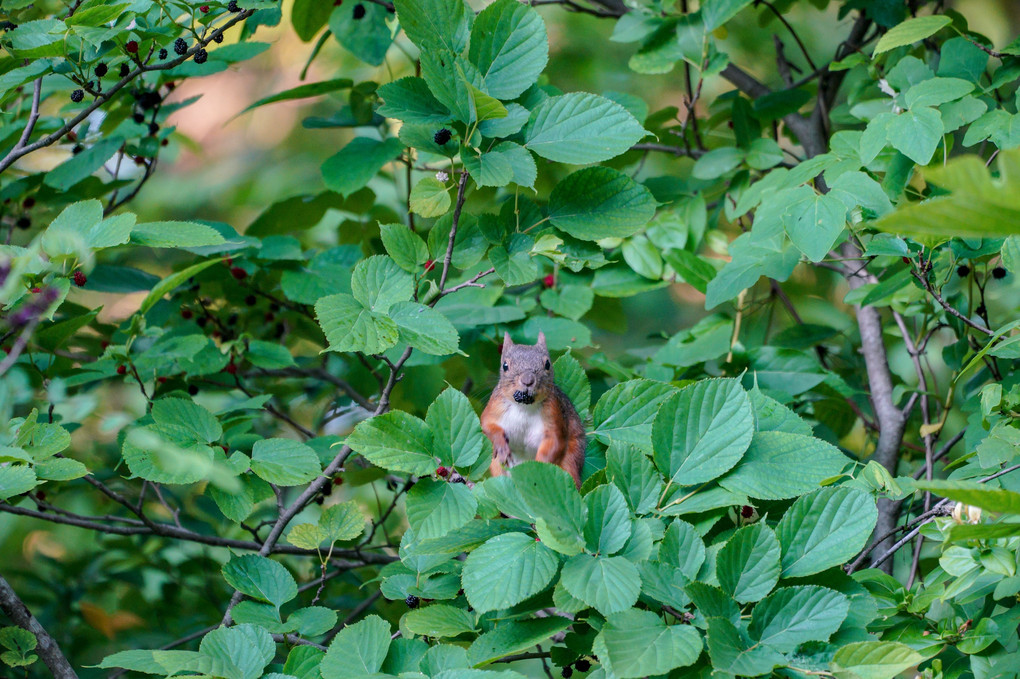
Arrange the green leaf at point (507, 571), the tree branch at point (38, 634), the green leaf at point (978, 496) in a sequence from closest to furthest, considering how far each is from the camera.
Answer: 1. the green leaf at point (978, 496)
2. the green leaf at point (507, 571)
3. the tree branch at point (38, 634)

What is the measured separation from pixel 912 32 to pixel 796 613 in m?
1.21

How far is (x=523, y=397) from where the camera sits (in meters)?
1.65

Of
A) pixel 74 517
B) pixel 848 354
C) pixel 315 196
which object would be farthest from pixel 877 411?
pixel 74 517

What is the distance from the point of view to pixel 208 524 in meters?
2.49

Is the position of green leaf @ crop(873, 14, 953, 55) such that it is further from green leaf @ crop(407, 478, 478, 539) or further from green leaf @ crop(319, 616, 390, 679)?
green leaf @ crop(319, 616, 390, 679)

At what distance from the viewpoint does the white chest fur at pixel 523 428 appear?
1680 mm

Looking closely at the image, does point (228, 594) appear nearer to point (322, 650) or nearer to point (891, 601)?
point (322, 650)

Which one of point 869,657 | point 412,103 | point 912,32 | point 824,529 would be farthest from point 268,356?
point 912,32

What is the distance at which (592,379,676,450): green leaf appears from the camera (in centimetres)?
142

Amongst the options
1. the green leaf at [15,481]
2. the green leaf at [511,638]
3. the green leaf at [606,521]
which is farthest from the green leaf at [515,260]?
the green leaf at [15,481]

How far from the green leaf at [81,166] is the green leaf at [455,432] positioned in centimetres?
121

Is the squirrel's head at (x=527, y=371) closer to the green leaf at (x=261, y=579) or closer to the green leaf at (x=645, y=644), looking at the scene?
the green leaf at (x=261, y=579)

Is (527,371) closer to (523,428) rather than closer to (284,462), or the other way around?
(523,428)

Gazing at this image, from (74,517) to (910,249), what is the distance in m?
1.59
